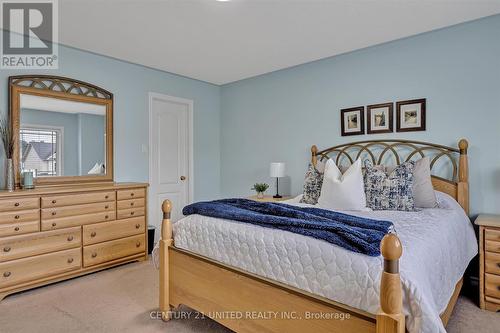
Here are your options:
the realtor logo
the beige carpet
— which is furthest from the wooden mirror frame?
the beige carpet

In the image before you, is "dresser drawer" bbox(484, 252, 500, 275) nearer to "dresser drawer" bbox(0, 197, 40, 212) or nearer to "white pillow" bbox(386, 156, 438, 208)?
"white pillow" bbox(386, 156, 438, 208)

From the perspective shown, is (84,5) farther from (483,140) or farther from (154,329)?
(483,140)

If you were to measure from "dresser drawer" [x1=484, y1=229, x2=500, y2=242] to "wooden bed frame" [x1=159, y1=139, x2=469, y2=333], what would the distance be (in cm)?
39

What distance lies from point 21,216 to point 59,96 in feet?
4.33

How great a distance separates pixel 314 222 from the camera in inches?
65.9

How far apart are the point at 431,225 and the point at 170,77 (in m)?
3.68

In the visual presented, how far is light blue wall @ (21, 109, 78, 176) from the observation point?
3131 mm

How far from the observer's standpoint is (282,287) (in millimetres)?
1578

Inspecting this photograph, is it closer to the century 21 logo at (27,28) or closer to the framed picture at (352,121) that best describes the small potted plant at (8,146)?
the century 21 logo at (27,28)

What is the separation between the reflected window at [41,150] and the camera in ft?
9.78

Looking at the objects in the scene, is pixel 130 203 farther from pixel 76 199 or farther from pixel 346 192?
pixel 346 192

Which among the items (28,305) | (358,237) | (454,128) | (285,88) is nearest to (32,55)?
(28,305)

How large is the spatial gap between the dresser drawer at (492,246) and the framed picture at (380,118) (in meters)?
1.36

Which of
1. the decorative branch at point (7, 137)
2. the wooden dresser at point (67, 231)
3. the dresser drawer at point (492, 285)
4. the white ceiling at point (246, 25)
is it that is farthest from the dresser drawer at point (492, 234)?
the decorative branch at point (7, 137)
